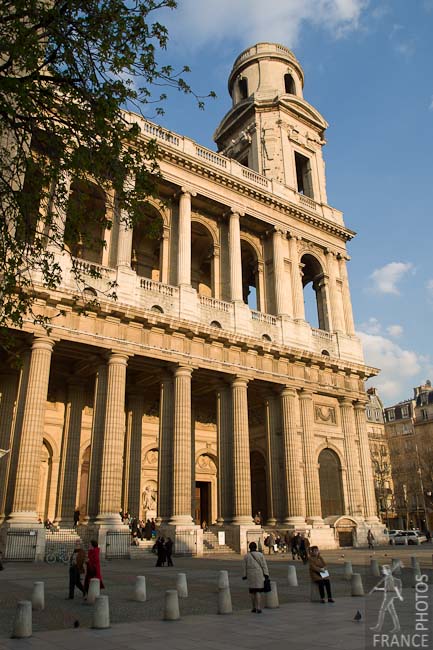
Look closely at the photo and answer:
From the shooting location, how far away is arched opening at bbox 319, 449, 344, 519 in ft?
94.8

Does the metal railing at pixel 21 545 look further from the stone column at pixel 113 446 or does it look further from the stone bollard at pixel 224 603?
the stone bollard at pixel 224 603

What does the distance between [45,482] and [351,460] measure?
54.5ft

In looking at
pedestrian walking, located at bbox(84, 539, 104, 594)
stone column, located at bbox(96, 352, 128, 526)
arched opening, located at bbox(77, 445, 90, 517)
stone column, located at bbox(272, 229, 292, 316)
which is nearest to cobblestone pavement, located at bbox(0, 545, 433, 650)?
pedestrian walking, located at bbox(84, 539, 104, 594)

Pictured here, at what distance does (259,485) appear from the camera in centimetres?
3031

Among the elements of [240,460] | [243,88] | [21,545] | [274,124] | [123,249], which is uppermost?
[243,88]

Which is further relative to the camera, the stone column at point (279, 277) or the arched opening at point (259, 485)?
the stone column at point (279, 277)

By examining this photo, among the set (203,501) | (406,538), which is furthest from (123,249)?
(406,538)

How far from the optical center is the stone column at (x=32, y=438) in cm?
1875

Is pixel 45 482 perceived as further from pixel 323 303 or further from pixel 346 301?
pixel 346 301

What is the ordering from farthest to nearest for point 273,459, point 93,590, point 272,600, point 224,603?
point 273,459 < point 93,590 < point 272,600 < point 224,603

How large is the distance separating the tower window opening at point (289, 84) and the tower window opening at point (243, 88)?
9.80ft

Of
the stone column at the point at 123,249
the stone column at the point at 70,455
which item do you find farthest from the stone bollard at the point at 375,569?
the stone column at the point at 123,249

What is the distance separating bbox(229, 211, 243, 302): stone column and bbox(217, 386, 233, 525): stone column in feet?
17.0

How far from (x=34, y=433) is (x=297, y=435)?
13591mm
